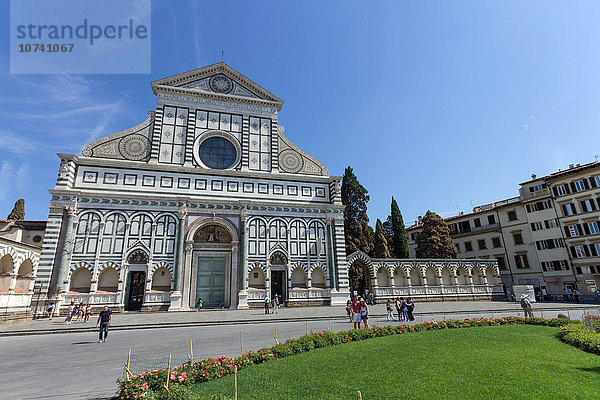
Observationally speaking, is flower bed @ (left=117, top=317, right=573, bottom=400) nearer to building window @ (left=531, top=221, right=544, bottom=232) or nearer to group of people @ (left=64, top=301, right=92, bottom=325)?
group of people @ (left=64, top=301, right=92, bottom=325)

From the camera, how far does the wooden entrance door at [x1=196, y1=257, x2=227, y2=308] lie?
86.3 feet

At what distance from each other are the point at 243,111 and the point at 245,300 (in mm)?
18484

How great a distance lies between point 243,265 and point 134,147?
1442 cm

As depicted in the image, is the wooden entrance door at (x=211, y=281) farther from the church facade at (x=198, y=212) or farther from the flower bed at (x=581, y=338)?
the flower bed at (x=581, y=338)

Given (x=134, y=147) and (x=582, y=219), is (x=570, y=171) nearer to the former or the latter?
(x=582, y=219)

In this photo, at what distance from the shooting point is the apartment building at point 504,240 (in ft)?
126

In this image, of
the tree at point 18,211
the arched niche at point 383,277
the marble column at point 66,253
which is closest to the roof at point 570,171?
the arched niche at point 383,277

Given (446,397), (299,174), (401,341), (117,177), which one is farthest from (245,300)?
(446,397)

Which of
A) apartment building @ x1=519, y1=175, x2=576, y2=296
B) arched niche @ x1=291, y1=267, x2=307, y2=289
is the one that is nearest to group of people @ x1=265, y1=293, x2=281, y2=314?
arched niche @ x1=291, y1=267, x2=307, y2=289

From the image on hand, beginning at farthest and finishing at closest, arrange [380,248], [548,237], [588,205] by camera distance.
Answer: [380,248], [548,237], [588,205]

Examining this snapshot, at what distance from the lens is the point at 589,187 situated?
34.9 meters

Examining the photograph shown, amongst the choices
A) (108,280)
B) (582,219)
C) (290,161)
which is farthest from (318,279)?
(582,219)

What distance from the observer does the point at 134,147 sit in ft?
90.7

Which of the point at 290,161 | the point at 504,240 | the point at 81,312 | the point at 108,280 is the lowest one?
the point at 81,312
